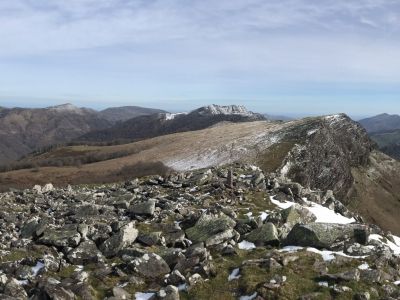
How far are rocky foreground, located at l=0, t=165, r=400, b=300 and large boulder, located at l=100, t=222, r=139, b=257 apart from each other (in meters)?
0.06

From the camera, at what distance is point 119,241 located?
2472 cm

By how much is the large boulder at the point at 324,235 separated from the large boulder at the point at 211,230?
3440 mm

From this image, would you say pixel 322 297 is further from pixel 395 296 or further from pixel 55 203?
pixel 55 203

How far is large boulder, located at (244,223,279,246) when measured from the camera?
82.9ft

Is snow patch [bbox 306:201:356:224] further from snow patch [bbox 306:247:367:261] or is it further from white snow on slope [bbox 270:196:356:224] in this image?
snow patch [bbox 306:247:367:261]

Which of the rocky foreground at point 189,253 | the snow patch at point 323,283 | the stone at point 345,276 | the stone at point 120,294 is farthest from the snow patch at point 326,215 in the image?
the stone at point 120,294

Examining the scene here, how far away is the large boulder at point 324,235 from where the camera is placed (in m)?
24.2

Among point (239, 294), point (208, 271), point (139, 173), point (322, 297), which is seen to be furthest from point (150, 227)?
point (139, 173)

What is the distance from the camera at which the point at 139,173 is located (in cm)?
11694

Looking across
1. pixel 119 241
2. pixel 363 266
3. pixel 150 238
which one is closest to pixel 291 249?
pixel 363 266

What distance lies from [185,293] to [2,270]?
8.54 metres

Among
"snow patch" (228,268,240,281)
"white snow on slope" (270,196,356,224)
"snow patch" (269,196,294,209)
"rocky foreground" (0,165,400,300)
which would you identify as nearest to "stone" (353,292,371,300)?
"rocky foreground" (0,165,400,300)

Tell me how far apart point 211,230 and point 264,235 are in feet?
9.88

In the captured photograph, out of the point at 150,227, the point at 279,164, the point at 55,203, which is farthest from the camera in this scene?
the point at 279,164
